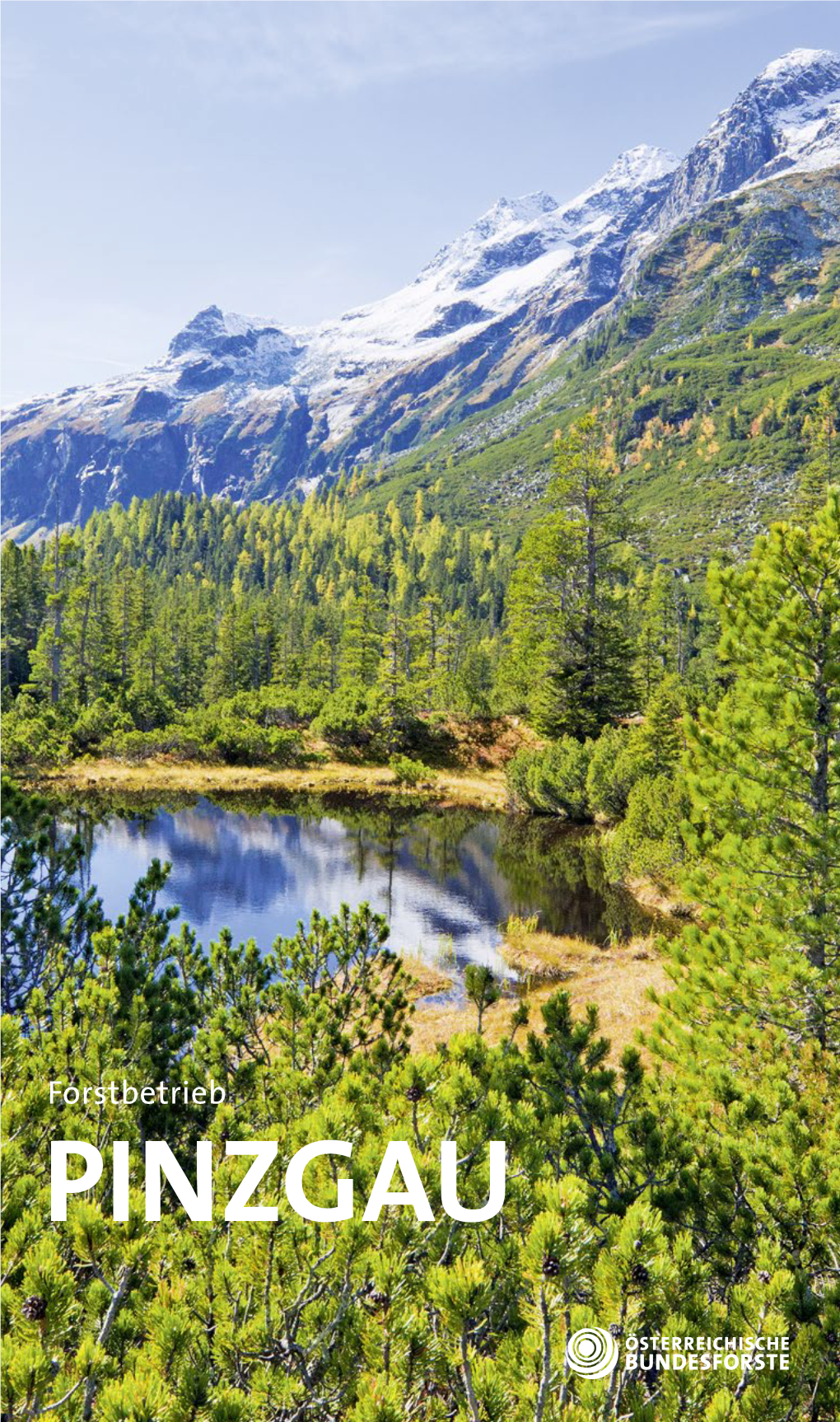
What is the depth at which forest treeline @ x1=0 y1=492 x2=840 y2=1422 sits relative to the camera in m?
2.54

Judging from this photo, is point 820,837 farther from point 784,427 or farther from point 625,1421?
point 784,427

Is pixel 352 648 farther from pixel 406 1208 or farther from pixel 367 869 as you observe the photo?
pixel 406 1208

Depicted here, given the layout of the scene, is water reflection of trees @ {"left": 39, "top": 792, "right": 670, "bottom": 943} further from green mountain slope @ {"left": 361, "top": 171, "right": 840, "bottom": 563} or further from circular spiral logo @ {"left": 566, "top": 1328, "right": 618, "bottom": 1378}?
green mountain slope @ {"left": 361, "top": 171, "right": 840, "bottom": 563}

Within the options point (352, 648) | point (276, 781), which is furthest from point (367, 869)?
point (352, 648)

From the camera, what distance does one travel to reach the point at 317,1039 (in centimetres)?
626

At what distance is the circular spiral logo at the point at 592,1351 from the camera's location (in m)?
2.61

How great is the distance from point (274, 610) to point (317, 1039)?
7975 cm

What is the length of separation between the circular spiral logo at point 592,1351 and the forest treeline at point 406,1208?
0.05 metres

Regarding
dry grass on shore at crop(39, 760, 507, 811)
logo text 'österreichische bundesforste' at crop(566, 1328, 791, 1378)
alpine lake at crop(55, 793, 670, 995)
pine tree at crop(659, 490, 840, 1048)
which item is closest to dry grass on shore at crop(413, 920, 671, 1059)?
alpine lake at crop(55, 793, 670, 995)

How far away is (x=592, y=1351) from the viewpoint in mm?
2662

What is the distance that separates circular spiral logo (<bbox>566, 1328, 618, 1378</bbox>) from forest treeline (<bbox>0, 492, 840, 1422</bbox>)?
46 mm

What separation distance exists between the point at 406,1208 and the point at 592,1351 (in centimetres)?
84

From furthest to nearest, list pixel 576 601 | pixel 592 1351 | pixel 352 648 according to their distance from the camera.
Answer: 1. pixel 352 648
2. pixel 576 601
3. pixel 592 1351

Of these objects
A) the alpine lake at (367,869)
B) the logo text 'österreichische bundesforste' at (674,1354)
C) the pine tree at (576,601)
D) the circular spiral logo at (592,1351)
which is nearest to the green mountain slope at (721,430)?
the pine tree at (576,601)
